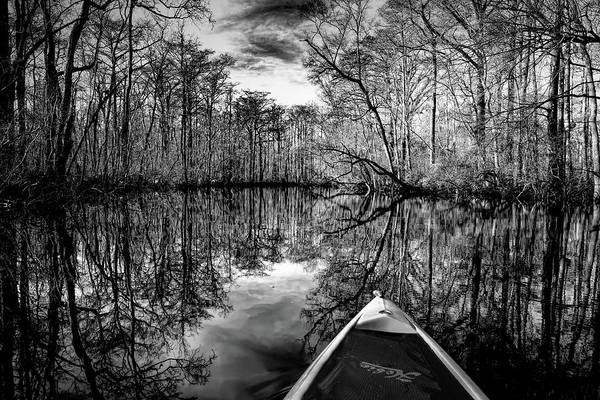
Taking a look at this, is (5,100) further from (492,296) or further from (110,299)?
(492,296)

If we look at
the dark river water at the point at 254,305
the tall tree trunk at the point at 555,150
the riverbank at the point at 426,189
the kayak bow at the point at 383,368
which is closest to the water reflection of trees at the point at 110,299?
the dark river water at the point at 254,305

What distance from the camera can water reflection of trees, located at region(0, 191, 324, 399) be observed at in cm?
271

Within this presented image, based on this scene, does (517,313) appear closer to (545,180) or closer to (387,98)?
(545,180)

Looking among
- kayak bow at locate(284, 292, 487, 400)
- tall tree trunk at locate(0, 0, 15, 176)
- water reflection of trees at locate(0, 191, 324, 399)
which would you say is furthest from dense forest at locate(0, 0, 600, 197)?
kayak bow at locate(284, 292, 487, 400)

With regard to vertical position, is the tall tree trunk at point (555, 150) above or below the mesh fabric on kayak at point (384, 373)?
above

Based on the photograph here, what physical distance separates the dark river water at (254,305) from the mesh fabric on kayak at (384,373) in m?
0.60

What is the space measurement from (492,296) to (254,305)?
3.06m

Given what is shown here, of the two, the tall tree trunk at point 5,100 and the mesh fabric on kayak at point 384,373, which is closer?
the mesh fabric on kayak at point 384,373

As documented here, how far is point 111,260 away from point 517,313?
601 centimetres

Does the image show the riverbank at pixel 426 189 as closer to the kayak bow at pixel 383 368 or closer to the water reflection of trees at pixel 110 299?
the water reflection of trees at pixel 110 299

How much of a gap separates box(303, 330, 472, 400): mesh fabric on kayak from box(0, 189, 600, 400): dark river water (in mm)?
596

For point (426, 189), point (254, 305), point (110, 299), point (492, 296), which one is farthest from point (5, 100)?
point (426, 189)

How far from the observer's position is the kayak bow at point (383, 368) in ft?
6.40

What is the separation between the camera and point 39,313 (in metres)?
3.80
